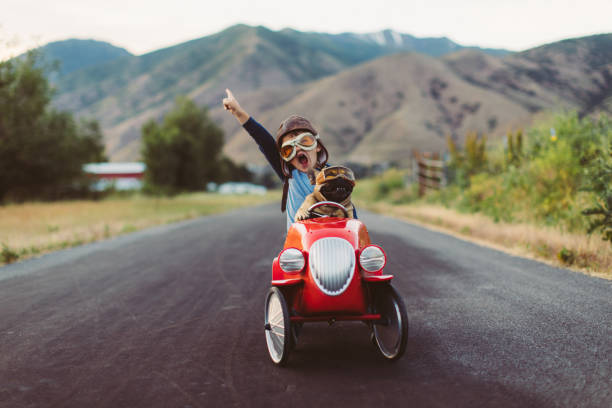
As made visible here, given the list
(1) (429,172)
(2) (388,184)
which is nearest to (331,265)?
(1) (429,172)

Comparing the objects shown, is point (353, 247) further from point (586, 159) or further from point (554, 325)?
point (586, 159)

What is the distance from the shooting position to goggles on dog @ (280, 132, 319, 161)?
4.59m

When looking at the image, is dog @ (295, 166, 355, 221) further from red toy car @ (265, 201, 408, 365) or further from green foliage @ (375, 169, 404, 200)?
green foliage @ (375, 169, 404, 200)

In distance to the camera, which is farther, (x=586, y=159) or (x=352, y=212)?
(x=586, y=159)

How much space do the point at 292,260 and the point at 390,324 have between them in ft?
2.77

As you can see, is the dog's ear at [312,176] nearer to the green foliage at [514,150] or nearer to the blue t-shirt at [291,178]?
the blue t-shirt at [291,178]

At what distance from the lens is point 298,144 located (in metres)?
A: 4.59

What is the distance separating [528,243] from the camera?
9406 mm

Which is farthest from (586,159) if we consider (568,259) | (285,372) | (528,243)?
(285,372)

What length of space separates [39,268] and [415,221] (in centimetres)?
1281

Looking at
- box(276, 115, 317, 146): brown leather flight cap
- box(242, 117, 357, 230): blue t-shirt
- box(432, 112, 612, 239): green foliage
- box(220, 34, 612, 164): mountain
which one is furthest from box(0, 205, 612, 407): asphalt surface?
box(220, 34, 612, 164): mountain

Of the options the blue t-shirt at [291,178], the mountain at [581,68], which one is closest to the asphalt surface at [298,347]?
the blue t-shirt at [291,178]

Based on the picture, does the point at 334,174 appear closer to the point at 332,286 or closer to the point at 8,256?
the point at 332,286

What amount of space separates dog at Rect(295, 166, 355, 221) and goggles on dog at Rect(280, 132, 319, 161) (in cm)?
56
